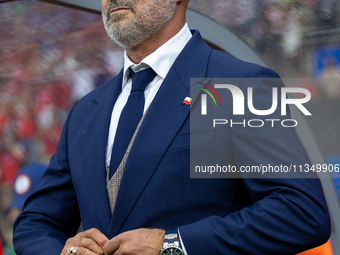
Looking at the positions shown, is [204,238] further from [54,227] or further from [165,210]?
[54,227]

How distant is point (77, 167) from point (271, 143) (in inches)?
26.1

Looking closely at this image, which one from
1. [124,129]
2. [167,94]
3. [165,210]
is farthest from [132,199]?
[167,94]

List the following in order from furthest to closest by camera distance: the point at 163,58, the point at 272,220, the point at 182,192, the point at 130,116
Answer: the point at 163,58 < the point at 130,116 < the point at 182,192 < the point at 272,220

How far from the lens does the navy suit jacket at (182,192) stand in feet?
3.50

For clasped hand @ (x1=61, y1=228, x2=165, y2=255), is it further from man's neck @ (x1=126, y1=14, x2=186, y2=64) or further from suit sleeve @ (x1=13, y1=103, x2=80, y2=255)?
man's neck @ (x1=126, y1=14, x2=186, y2=64)

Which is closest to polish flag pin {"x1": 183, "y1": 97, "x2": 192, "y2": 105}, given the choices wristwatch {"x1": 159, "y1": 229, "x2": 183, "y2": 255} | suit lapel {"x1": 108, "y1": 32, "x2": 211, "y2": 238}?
suit lapel {"x1": 108, "y1": 32, "x2": 211, "y2": 238}

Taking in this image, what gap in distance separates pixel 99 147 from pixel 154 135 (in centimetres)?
22

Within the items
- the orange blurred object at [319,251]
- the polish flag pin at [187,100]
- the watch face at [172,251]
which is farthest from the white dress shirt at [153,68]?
the orange blurred object at [319,251]

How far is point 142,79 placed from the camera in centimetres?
141

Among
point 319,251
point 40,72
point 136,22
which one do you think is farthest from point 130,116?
point 40,72

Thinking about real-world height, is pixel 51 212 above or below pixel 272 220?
below

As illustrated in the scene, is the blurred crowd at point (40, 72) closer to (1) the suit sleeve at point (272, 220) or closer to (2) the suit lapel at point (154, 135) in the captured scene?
(2) the suit lapel at point (154, 135)

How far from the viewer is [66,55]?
2557 millimetres

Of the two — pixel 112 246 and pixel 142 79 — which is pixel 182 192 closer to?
pixel 112 246
